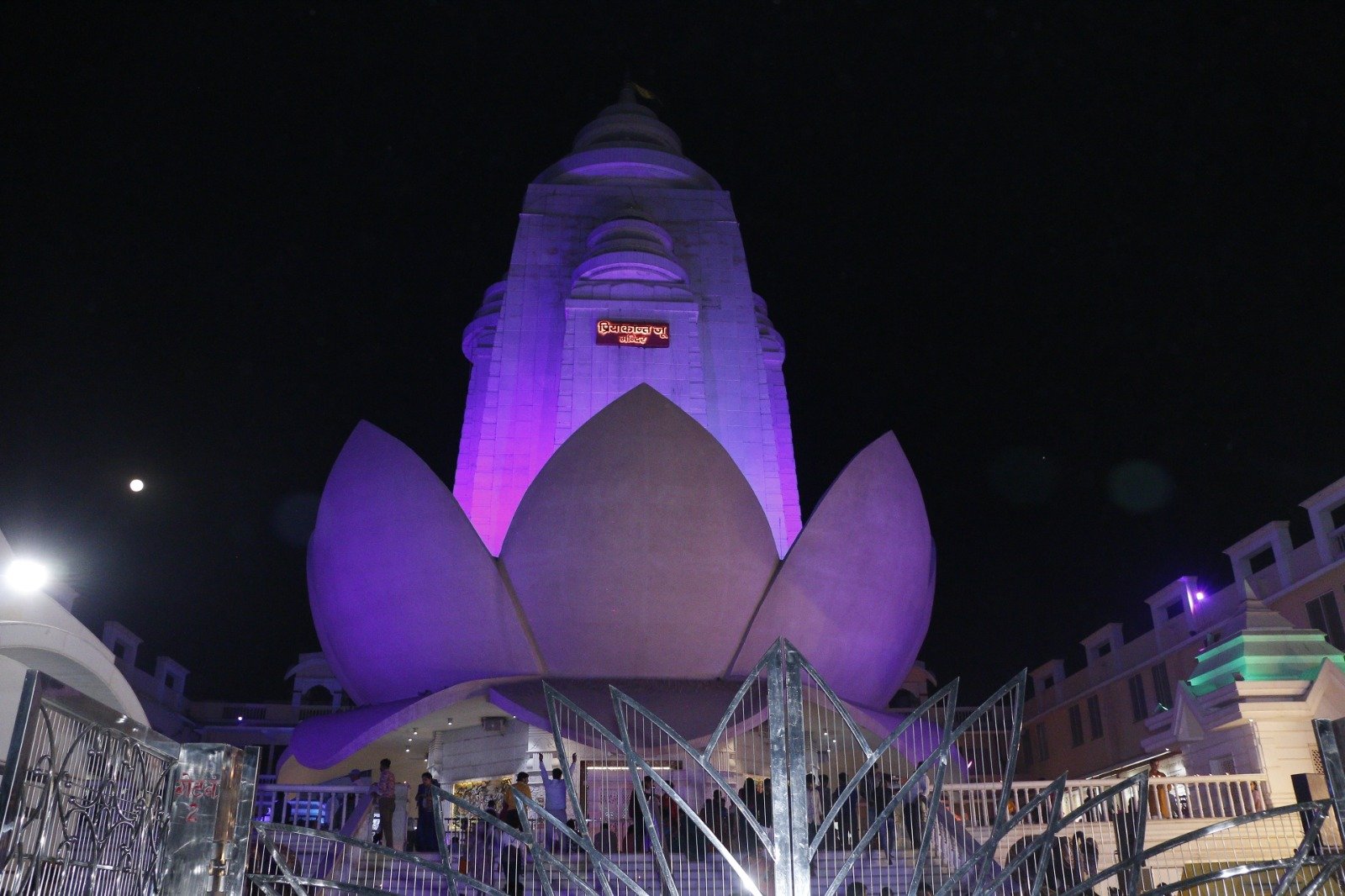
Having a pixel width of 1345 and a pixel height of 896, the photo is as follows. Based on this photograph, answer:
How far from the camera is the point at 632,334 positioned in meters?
23.7

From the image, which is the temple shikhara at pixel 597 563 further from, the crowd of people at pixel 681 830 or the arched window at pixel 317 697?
the arched window at pixel 317 697

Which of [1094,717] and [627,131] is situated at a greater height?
[627,131]

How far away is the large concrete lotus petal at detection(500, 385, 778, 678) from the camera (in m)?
19.0

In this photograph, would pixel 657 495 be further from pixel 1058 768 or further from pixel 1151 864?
pixel 1058 768

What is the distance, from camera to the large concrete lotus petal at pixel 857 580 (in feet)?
64.5

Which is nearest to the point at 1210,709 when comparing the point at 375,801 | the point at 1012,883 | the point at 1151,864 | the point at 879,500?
the point at 1151,864

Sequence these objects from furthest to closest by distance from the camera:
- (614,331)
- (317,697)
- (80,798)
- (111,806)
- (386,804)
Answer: (317,697)
(614,331)
(386,804)
(111,806)
(80,798)

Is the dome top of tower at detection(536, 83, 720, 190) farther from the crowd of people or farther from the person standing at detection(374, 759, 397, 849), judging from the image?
the person standing at detection(374, 759, 397, 849)

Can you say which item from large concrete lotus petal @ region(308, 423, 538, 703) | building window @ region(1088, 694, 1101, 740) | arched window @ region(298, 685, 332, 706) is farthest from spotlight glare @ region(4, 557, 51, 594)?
arched window @ region(298, 685, 332, 706)

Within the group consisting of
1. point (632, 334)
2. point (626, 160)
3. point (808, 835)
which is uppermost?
point (626, 160)

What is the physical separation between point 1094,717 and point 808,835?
30894 mm

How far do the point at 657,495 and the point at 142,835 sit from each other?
1277 cm

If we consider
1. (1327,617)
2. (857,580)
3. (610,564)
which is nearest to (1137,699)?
(1327,617)

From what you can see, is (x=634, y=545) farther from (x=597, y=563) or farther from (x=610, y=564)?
(x=597, y=563)
